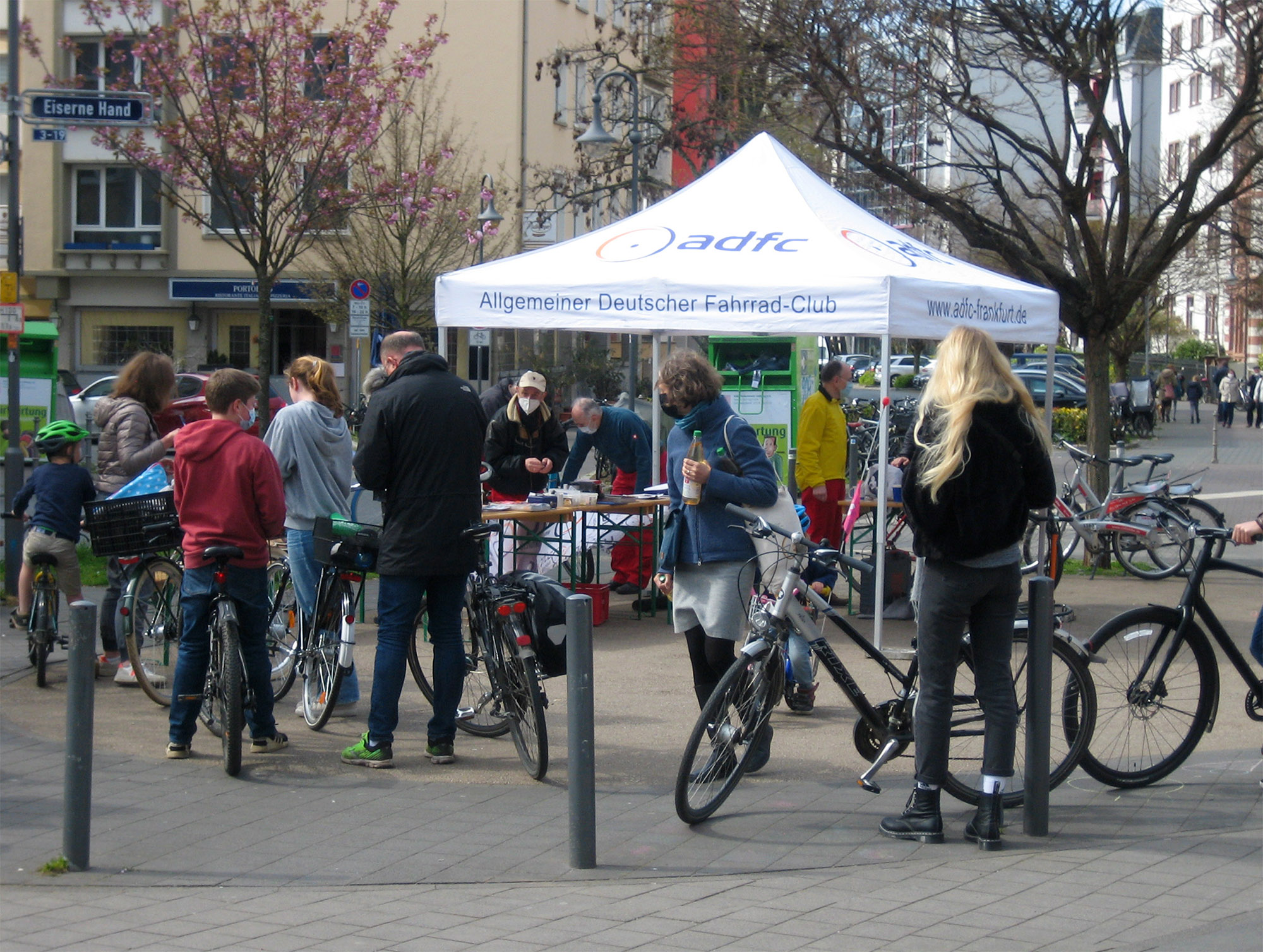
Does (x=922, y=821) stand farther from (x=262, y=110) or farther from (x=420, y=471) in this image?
(x=262, y=110)

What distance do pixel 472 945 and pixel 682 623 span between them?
2.25m

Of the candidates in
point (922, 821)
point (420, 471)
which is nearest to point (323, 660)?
point (420, 471)

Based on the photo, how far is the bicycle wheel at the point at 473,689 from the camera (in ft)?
21.6

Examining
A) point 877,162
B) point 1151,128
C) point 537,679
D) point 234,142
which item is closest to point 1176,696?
point 537,679

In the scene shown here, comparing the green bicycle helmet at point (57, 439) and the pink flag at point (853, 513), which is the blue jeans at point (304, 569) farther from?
the pink flag at point (853, 513)

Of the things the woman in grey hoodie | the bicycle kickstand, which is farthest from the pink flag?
the bicycle kickstand

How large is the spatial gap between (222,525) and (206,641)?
1.85 ft

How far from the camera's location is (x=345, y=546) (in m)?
6.72

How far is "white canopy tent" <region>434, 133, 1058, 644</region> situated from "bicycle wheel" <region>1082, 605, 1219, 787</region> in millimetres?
2146

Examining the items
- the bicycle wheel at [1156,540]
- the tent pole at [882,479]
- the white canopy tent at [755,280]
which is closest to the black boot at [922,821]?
the white canopy tent at [755,280]

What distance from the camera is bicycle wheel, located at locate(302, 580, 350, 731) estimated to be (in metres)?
6.93

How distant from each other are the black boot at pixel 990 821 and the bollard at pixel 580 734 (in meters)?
1.45

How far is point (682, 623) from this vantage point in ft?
20.4

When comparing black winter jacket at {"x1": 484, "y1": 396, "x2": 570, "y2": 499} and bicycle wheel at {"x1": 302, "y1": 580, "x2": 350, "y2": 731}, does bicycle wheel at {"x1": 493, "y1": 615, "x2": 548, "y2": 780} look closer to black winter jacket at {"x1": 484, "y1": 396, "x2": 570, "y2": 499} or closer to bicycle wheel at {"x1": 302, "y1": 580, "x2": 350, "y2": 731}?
bicycle wheel at {"x1": 302, "y1": 580, "x2": 350, "y2": 731}
